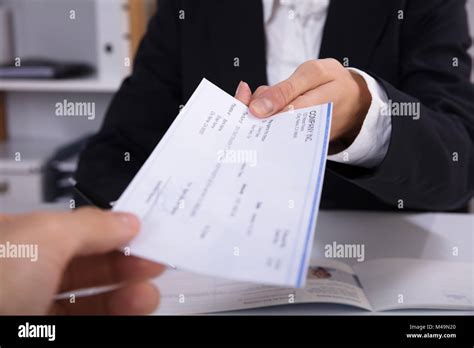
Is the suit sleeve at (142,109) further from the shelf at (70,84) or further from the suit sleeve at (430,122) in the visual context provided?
the shelf at (70,84)

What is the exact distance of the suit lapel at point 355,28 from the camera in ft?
2.06

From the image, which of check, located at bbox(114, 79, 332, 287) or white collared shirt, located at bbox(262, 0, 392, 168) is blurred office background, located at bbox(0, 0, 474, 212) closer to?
white collared shirt, located at bbox(262, 0, 392, 168)

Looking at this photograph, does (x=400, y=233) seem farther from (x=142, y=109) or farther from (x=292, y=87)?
(x=142, y=109)

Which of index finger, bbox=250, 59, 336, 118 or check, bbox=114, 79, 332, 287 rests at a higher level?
index finger, bbox=250, 59, 336, 118

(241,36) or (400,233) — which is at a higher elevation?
(241,36)

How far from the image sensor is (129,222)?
245mm

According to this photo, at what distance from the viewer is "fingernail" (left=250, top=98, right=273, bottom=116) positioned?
0.38 metres

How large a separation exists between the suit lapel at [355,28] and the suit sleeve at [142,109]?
0.24 m

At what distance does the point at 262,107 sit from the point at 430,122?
0.75 feet

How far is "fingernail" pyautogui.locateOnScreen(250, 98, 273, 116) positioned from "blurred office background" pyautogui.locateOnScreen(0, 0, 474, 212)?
0.87m

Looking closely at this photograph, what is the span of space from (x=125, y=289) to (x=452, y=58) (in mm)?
561

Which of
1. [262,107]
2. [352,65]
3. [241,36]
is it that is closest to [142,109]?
[241,36]

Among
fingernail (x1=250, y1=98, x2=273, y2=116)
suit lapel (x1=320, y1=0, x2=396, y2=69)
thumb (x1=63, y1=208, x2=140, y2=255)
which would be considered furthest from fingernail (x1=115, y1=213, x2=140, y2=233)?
suit lapel (x1=320, y1=0, x2=396, y2=69)
